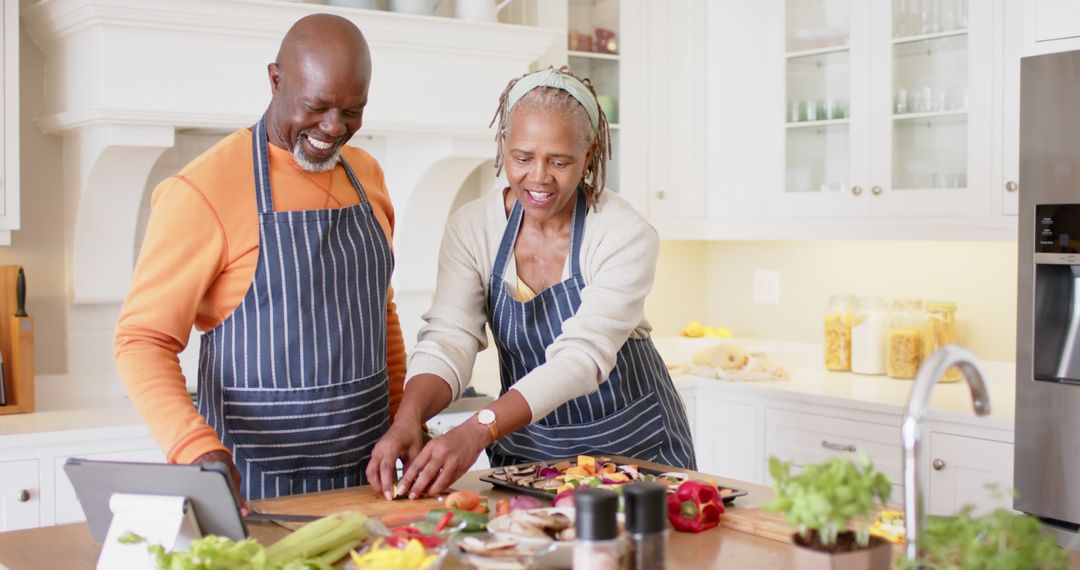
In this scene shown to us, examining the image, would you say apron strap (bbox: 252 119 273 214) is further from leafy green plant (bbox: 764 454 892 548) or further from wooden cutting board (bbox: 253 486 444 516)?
leafy green plant (bbox: 764 454 892 548)

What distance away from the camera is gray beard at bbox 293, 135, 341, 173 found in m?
1.96

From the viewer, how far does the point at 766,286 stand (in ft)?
14.5

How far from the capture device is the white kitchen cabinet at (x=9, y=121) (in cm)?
297

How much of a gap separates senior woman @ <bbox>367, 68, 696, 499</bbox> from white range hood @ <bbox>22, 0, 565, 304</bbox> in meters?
1.11

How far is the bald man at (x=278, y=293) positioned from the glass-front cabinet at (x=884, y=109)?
206 cm

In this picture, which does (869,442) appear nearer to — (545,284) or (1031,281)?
(1031,281)

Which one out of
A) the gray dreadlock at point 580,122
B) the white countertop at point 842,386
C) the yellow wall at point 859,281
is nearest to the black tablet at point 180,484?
the gray dreadlock at point 580,122

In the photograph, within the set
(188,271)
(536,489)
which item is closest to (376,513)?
(536,489)

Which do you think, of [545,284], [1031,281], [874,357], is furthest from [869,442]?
[545,284]

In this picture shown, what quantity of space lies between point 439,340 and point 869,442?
170 centimetres

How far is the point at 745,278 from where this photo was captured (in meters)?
4.51

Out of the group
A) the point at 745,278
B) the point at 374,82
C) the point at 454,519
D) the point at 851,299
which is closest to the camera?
the point at 454,519

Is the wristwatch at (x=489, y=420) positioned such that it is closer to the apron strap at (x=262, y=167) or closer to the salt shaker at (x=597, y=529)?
the apron strap at (x=262, y=167)

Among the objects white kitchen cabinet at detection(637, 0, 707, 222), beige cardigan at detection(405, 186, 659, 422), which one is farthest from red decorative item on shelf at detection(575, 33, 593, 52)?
beige cardigan at detection(405, 186, 659, 422)
